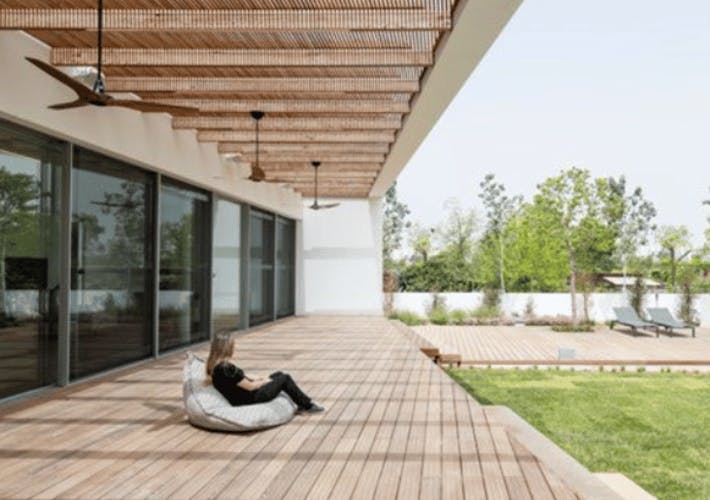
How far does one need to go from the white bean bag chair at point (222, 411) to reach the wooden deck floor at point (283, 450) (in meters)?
0.07

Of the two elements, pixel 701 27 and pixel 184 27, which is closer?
pixel 184 27

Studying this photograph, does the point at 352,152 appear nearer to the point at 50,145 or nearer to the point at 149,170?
the point at 149,170

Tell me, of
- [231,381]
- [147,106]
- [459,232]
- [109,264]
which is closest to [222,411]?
[231,381]

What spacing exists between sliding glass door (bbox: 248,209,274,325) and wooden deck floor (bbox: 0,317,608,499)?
234 inches

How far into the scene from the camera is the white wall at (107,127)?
4828mm

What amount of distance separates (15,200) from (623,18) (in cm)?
3757

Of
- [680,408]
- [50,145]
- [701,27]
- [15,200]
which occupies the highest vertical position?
[701,27]

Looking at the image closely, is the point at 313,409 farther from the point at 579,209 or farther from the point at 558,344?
the point at 579,209

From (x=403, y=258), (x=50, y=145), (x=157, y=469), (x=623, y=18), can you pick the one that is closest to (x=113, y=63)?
(x=50, y=145)

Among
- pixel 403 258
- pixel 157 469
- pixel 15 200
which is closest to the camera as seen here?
pixel 157 469

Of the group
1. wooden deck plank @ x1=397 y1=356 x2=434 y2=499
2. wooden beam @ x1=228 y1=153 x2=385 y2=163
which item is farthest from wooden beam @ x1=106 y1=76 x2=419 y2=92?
wooden beam @ x1=228 y1=153 x2=385 y2=163

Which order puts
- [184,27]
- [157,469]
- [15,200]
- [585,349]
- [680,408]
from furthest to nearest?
[585,349] → [680,408] → [15,200] → [184,27] → [157,469]

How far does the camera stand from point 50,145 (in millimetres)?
5555

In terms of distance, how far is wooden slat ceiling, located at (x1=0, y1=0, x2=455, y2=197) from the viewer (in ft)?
15.0
